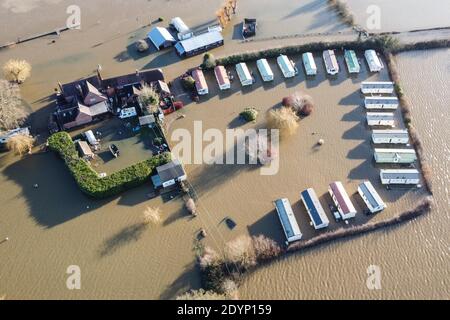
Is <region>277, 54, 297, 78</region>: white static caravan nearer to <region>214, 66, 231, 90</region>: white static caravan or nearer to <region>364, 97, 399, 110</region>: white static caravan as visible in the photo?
<region>214, 66, 231, 90</region>: white static caravan

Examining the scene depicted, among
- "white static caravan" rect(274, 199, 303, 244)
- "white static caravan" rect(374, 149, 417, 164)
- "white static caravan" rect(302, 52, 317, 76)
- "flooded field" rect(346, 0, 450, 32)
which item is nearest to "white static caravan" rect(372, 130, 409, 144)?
"white static caravan" rect(374, 149, 417, 164)

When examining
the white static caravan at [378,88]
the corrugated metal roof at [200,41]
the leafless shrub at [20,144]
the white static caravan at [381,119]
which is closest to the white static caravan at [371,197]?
the white static caravan at [381,119]

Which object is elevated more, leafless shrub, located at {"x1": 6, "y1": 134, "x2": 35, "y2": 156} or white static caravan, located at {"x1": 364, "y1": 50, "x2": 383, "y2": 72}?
leafless shrub, located at {"x1": 6, "y1": 134, "x2": 35, "y2": 156}

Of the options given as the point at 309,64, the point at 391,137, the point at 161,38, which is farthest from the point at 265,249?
the point at 161,38

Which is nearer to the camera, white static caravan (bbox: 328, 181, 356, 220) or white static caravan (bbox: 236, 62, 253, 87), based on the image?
white static caravan (bbox: 328, 181, 356, 220)

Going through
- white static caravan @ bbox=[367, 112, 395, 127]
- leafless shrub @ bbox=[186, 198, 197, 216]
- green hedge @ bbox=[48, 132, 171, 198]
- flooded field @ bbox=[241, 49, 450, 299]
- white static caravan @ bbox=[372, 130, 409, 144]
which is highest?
green hedge @ bbox=[48, 132, 171, 198]

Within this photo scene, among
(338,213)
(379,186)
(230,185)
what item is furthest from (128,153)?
(379,186)

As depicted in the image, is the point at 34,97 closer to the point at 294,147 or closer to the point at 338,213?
the point at 294,147
